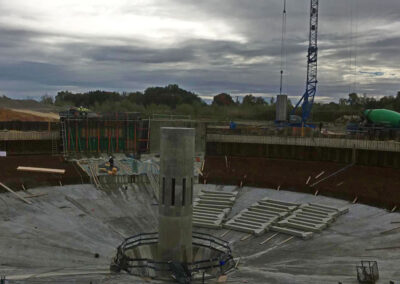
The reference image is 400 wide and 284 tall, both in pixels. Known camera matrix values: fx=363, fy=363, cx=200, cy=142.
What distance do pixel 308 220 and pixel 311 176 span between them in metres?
11.3

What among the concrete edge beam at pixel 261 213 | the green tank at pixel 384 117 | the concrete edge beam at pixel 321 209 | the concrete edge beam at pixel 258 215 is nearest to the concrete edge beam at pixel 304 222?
the concrete edge beam at pixel 261 213

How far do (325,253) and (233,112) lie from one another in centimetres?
9630

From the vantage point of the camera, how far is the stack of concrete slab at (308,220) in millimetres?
24453

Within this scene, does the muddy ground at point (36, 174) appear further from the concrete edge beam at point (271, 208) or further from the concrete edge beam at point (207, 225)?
the concrete edge beam at point (271, 208)

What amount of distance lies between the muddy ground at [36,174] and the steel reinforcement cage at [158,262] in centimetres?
1332

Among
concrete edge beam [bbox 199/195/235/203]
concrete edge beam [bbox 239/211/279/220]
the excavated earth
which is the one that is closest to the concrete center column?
the excavated earth

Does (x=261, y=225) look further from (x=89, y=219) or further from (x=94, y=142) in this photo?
(x=94, y=142)

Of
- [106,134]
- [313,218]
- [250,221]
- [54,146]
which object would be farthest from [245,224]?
[54,146]

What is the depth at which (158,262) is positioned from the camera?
17.6m

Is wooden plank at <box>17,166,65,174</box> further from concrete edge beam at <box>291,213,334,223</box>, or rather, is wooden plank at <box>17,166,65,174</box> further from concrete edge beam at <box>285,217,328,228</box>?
concrete edge beam at <box>291,213,334,223</box>

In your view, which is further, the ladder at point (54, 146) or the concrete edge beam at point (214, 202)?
the ladder at point (54, 146)

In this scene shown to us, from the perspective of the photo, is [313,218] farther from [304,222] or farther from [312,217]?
[304,222]

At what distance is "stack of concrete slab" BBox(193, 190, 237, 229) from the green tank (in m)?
24.8

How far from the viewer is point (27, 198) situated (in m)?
29.1
